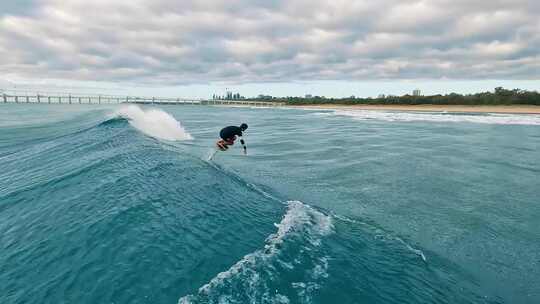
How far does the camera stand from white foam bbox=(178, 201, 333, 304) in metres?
5.32

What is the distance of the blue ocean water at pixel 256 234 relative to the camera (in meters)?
5.64

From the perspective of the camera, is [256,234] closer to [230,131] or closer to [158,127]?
[230,131]

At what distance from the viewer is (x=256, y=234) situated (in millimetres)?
7758

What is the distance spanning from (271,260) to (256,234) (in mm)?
1321

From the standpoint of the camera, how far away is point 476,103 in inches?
4345

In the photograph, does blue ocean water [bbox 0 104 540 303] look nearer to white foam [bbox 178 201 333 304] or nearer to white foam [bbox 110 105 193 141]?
white foam [bbox 178 201 333 304]

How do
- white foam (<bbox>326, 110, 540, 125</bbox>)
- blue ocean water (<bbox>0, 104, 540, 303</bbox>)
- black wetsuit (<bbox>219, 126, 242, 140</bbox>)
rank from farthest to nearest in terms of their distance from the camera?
white foam (<bbox>326, 110, 540, 125</bbox>) → black wetsuit (<bbox>219, 126, 242, 140</bbox>) → blue ocean water (<bbox>0, 104, 540, 303</bbox>)

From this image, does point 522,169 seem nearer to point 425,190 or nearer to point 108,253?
point 425,190

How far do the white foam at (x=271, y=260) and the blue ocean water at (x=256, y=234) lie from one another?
31 millimetres

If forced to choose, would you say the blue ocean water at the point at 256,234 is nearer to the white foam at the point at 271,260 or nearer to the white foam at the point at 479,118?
the white foam at the point at 271,260

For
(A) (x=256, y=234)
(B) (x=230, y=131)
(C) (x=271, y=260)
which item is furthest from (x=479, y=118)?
(C) (x=271, y=260)

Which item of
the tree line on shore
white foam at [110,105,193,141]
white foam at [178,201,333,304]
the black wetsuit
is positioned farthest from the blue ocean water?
the tree line on shore

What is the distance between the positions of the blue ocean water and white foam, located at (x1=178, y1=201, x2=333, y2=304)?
3 cm

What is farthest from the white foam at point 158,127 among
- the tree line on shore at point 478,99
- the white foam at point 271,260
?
the tree line on shore at point 478,99
